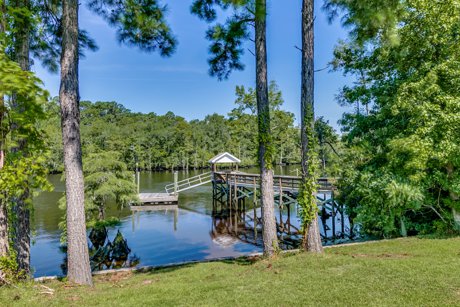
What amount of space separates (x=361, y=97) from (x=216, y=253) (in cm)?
770

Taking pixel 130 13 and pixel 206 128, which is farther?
pixel 206 128

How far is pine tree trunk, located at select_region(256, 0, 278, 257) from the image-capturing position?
7129 millimetres

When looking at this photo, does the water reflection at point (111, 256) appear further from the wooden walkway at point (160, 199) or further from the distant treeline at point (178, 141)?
the distant treeline at point (178, 141)

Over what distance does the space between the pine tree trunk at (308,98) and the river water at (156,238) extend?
211 inches

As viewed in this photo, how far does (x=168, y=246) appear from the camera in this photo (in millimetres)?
13531

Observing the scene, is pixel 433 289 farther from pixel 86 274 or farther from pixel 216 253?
pixel 216 253

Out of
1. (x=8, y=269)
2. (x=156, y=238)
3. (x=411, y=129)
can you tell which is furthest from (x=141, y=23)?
(x=156, y=238)

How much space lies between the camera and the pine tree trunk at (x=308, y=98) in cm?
695

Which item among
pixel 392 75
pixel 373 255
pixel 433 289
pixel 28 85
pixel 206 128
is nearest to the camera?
pixel 28 85

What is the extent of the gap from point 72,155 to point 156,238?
9994 mm

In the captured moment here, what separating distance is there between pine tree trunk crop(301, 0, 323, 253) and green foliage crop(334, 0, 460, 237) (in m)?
0.91

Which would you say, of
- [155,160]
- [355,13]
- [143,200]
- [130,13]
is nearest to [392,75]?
[355,13]

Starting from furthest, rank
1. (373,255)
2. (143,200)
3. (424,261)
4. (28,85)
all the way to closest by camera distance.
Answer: (143,200) → (373,255) → (424,261) → (28,85)

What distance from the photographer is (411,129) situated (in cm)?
835
